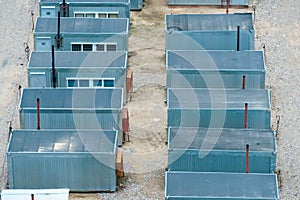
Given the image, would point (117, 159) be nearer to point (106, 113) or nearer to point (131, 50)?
point (106, 113)

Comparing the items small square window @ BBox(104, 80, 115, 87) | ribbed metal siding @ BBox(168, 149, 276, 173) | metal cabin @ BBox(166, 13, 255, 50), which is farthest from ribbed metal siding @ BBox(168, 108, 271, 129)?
metal cabin @ BBox(166, 13, 255, 50)

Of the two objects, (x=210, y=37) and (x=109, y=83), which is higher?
(x=210, y=37)

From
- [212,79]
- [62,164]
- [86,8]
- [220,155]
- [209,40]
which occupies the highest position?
[86,8]

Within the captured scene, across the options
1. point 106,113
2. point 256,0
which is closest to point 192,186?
point 106,113

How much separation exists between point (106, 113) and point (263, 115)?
24.5 feet

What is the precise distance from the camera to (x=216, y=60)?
45938mm

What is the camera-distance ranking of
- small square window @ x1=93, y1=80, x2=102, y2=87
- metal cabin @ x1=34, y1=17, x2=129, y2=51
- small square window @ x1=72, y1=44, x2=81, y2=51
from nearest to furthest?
small square window @ x1=93, y1=80, x2=102, y2=87
metal cabin @ x1=34, y1=17, x2=129, y2=51
small square window @ x1=72, y1=44, x2=81, y2=51

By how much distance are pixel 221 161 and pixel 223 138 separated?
4.67ft

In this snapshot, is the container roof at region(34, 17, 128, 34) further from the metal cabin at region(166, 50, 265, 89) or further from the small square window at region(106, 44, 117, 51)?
the metal cabin at region(166, 50, 265, 89)

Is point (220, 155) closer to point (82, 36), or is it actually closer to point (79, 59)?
point (79, 59)

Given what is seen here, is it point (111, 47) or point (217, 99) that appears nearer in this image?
point (217, 99)

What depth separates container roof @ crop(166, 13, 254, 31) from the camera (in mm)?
50188

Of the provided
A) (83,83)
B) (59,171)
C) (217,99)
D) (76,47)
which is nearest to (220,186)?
(59,171)

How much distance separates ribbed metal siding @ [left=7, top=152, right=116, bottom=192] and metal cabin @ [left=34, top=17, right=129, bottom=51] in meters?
12.6
